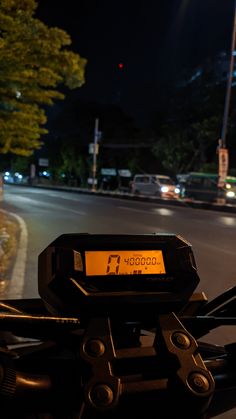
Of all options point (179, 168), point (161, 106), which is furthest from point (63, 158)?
point (179, 168)

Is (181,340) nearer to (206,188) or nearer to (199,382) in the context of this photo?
(199,382)

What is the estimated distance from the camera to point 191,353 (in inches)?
89.2

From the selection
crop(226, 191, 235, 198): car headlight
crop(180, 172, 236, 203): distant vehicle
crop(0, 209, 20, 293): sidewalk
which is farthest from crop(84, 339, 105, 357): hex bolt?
crop(226, 191, 235, 198): car headlight

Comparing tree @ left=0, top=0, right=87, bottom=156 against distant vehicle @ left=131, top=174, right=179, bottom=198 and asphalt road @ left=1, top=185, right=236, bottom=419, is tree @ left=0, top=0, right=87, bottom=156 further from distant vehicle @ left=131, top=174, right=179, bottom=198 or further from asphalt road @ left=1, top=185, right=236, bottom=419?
distant vehicle @ left=131, top=174, right=179, bottom=198

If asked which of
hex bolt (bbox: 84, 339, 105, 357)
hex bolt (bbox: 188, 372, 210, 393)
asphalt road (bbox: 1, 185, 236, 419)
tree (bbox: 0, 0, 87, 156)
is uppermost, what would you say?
tree (bbox: 0, 0, 87, 156)

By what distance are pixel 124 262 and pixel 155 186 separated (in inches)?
1410

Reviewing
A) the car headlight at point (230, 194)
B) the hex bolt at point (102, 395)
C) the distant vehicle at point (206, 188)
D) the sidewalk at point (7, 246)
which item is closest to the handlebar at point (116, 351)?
the hex bolt at point (102, 395)

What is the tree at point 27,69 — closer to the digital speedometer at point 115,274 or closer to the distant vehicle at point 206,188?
the digital speedometer at point 115,274

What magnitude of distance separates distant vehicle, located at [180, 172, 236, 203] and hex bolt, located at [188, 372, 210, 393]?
27171 mm

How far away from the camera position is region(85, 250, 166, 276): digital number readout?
2545 millimetres

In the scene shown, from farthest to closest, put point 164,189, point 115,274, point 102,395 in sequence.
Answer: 1. point 164,189
2. point 115,274
3. point 102,395

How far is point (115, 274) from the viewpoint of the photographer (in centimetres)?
257

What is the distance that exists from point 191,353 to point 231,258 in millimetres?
8394

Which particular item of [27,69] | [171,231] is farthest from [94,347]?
[171,231]
